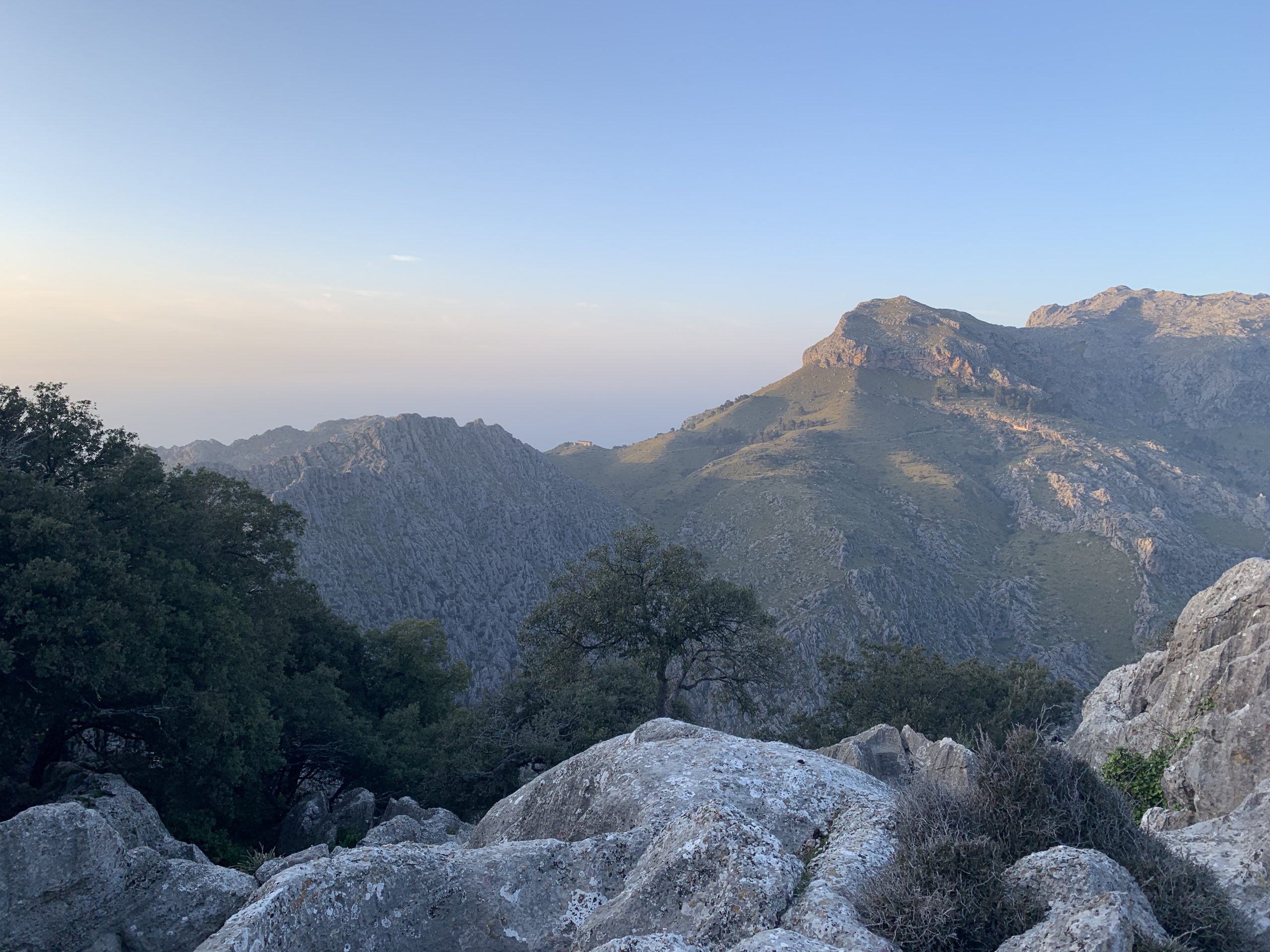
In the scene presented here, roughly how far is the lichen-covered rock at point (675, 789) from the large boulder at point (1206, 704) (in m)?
6.10

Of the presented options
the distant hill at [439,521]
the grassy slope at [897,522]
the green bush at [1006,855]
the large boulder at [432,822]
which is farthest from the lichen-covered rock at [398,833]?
the grassy slope at [897,522]

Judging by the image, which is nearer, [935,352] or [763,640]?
[763,640]

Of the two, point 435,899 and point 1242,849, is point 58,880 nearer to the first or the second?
point 435,899

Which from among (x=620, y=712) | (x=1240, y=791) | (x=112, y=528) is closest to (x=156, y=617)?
(x=112, y=528)

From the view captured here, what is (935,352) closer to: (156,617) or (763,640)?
(763,640)

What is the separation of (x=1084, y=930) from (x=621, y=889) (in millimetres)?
4034

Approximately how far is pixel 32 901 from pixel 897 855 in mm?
10151

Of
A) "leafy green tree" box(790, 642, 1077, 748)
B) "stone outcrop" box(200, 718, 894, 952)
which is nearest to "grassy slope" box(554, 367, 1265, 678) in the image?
"leafy green tree" box(790, 642, 1077, 748)

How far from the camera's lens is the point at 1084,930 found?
4977 millimetres

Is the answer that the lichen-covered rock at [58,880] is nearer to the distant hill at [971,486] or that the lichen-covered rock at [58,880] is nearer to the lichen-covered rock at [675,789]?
the lichen-covered rock at [675,789]

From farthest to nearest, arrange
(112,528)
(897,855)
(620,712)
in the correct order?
(620,712) → (112,528) → (897,855)

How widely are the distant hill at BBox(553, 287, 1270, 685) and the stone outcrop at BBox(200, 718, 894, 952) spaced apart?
1682 inches

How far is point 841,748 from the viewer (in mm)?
17203

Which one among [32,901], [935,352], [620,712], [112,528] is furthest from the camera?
[935,352]
